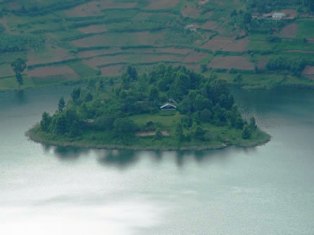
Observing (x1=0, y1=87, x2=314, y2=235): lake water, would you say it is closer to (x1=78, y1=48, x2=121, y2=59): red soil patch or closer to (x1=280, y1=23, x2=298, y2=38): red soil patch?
(x1=280, y1=23, x2=298, y2=38): red soil patch

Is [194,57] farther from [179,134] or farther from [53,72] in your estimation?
[179,134]

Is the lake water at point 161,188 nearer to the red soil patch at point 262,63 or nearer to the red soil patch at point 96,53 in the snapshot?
the red soil patch at point 262,63

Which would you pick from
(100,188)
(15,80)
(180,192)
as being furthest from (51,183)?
(15,80)

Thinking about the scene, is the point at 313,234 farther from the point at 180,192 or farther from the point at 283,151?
the point at 283,151

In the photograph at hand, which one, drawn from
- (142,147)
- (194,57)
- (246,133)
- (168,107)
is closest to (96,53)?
(194,57)

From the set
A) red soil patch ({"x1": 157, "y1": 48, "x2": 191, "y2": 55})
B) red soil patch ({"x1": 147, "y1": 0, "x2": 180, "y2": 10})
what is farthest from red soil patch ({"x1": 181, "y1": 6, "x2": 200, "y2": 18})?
red soil patch ({"x1": 157, "y1": 48, "x2": 191, "y2": 55})
